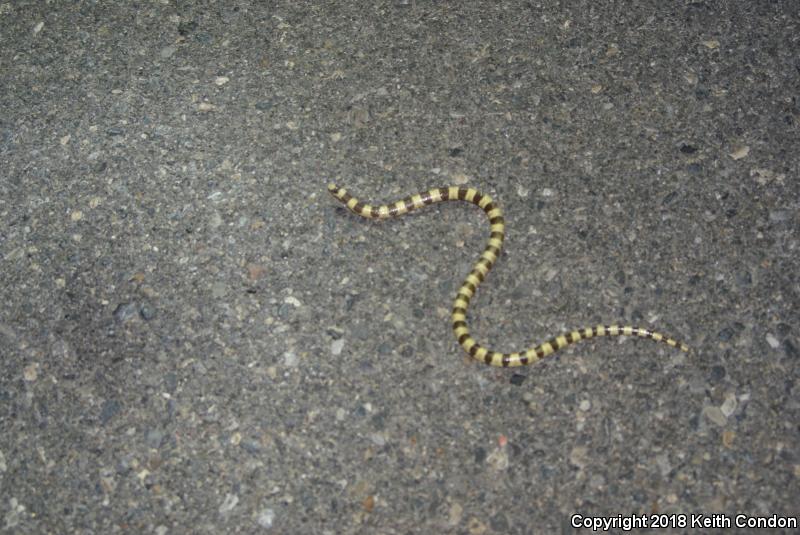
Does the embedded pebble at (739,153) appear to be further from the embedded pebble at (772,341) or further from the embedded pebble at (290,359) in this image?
the embedded pebble at (290,359)

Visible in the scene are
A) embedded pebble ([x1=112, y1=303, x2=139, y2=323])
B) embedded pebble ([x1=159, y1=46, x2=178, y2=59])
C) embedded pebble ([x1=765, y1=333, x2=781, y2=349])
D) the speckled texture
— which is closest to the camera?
the speckled texture

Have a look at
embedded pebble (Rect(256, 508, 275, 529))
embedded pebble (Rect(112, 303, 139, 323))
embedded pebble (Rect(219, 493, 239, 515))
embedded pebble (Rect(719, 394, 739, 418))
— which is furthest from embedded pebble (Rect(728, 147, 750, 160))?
embedded pebble (Rect(112, 303, 139, 323))

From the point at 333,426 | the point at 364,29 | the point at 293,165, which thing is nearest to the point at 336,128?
the point at 293,165

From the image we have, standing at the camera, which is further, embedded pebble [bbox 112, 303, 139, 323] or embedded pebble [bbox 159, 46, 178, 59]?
embedded pebble [bbox 159, 46, 178, 59]

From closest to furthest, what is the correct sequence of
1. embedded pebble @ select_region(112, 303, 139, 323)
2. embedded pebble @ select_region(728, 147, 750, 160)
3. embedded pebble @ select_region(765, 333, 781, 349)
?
embedded pebble @ select_region(765, 333, 781, 349) < embedded pebble @ select_region(112, 303, 139, 323) < embedded pebble @ select_region(728, 147, 750, 160)

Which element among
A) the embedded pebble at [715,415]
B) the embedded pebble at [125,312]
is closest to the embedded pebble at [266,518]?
the embedded pebble at [125,312]

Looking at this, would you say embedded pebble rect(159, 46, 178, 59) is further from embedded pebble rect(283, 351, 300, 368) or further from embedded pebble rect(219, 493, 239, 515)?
embedded pebble rect(219, 493, 239, 515)

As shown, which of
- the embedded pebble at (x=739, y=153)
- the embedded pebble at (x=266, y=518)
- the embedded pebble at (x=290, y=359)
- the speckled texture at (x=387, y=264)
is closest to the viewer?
the embedded pebble at (x=266, y=518)
